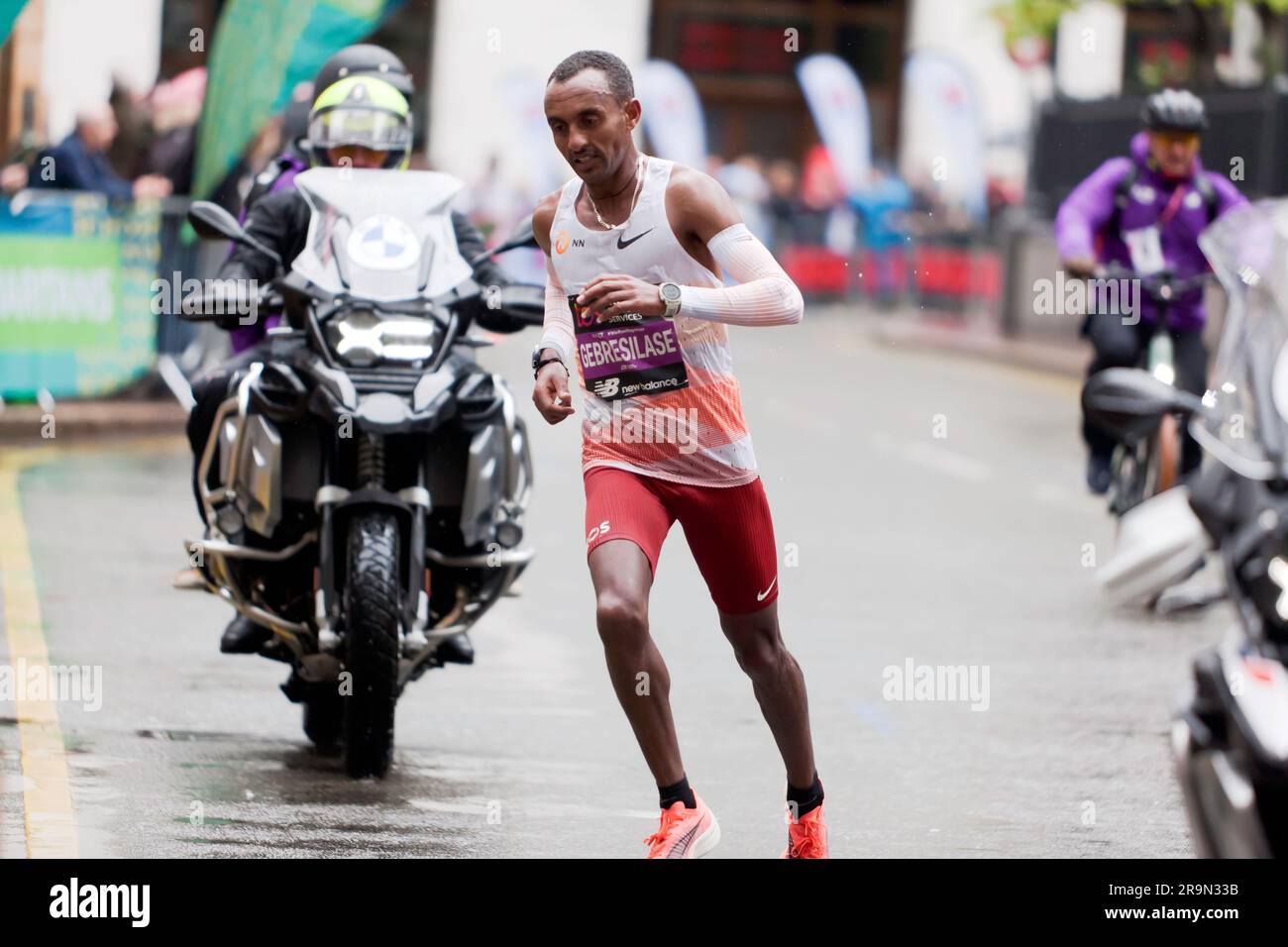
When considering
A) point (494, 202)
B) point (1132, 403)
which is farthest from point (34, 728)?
point (494, 202)

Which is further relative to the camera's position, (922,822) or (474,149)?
(474,149)

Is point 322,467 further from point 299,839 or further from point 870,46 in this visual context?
point 870,46

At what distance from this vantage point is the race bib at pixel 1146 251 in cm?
1273

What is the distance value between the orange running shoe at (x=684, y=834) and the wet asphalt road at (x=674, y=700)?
21.5 inches

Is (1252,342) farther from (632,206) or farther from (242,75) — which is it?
(242,75)

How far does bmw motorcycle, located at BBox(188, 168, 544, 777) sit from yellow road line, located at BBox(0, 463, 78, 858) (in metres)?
0.70

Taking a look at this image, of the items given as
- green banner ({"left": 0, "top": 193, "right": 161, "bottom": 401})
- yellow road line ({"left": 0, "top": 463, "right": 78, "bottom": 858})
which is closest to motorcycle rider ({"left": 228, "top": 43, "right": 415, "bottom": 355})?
yellow road line ({"left": 0, "top": 463, "right": 78, "bottom": 858})

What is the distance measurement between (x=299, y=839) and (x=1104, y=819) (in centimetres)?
222

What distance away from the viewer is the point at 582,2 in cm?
4734

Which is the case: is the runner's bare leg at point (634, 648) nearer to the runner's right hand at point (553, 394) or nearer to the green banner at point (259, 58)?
the runner's right hand at point (553, 394)

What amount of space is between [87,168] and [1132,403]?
1322cm

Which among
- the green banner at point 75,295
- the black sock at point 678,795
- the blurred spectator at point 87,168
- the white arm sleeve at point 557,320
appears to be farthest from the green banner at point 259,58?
the black sock at point 678,795
